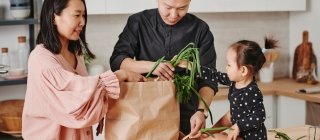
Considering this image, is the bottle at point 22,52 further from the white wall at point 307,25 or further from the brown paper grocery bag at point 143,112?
the white wall at point 307,25

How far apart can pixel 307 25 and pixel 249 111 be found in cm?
250

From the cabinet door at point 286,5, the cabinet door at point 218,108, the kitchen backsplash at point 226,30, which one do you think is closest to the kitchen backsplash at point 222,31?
the kitchen backsplash at point 226,30

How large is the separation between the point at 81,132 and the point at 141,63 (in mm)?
327

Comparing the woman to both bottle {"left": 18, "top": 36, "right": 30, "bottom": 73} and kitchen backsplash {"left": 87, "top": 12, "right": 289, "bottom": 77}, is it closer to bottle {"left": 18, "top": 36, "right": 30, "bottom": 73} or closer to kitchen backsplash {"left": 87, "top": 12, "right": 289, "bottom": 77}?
bottle {"left": 18, "top": 36, "right": 30, "bottom": 73}

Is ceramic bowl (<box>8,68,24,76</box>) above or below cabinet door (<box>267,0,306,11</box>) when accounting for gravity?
below

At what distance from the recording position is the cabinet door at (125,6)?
334cm

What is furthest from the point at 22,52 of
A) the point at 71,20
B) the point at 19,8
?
the point at 71,20

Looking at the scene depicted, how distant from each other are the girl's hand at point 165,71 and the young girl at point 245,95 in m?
0.22

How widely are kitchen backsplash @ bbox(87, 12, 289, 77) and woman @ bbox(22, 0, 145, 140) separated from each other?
1735 mm

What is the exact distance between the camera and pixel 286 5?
390 centimetres

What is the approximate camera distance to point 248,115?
5.76ft

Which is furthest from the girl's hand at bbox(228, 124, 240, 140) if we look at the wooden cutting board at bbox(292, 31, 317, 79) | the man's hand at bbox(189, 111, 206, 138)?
the wooden cutting board at bbox(292, 31, 317, 79)

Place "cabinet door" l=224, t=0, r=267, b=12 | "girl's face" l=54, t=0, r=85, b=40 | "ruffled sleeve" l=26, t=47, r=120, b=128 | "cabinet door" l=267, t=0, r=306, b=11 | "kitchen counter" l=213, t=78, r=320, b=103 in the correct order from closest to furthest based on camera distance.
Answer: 1. "ruffled sleeve" l=26, t=47, r=120, b=128
2. "girl's face" l=54, t=0, r=85, b=40
3. "kitchen counter" l=213, t=78, r=320, b=103
4. "cabinet door" l=224, t=0, r=267, b=12
5. "cabinet door" l=267, t=0, r=306, b=11

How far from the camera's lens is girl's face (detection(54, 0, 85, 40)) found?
1706mm
